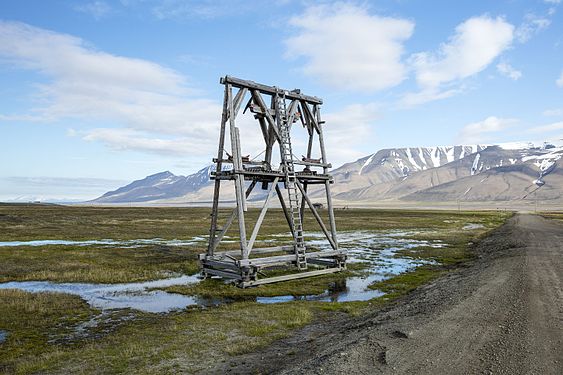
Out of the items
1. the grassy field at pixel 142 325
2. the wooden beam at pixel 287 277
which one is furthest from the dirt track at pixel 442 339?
the wooden beam at pixel 287 277

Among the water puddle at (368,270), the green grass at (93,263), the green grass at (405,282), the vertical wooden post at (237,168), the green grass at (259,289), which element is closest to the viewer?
the water puddle at (368,270)

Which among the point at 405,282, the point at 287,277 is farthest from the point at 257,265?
the point at 405,282

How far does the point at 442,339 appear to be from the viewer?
10.2 m

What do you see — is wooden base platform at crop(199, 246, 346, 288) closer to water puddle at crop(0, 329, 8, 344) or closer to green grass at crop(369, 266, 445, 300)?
green grass at crop(369, 266, 445, 300)

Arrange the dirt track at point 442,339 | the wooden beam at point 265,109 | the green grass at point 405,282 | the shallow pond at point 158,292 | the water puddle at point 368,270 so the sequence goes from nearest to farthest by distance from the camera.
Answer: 1. the dirt track at point 442,339
2. the shallow pond at point 158,292
3. the water puddle at point 368,270
4. the green grass at point 405,282
5. the wooden beam at point 265,109

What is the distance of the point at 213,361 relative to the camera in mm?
10258

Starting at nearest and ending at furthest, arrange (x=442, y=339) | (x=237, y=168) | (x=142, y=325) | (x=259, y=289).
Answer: (x=442, y=339) → (x=142, y=325) → (x=259, y=289) → (x=237, y=168)

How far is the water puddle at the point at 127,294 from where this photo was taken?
16828mm

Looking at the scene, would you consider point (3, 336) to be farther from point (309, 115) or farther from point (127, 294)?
point (309, 115)

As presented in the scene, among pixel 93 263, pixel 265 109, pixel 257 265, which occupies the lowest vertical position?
pixel 93 263

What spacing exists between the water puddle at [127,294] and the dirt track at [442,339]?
6.64 m

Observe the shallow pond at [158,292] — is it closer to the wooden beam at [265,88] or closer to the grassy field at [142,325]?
the grassy field at [142,325]

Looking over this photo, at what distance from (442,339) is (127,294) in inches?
565

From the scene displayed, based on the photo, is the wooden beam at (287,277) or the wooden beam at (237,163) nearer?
the wooden beam at (237,163)
